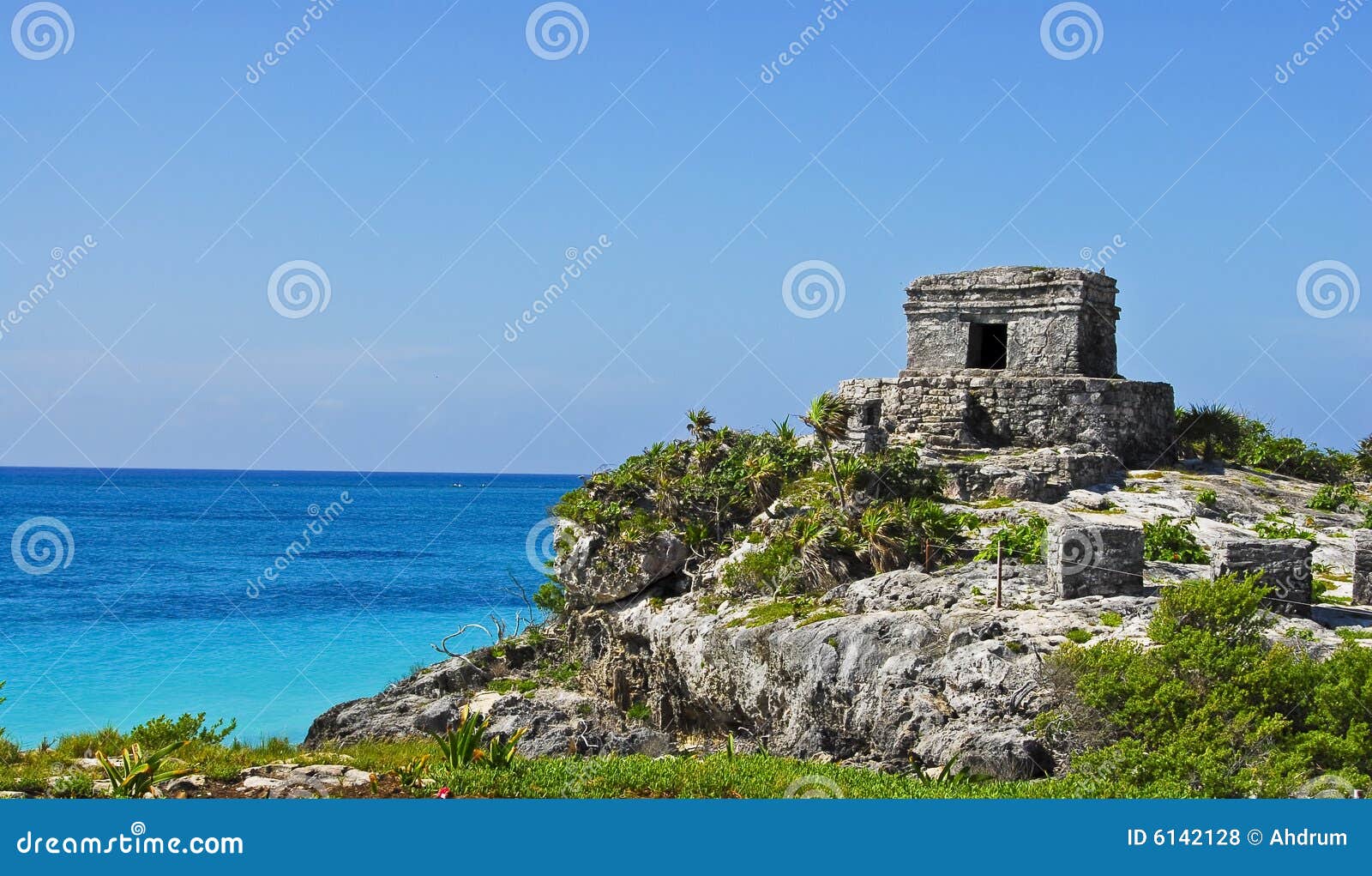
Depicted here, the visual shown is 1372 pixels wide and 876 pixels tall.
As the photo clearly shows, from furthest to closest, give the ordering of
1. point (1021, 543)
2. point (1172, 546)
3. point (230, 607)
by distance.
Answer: point (230, 607)
point (1021, 543)
point (1172, 546)

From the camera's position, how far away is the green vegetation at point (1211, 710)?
34.0ft

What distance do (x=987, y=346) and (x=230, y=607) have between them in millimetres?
31111

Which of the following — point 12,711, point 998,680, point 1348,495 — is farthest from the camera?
point 12,711

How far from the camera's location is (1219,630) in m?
12.0

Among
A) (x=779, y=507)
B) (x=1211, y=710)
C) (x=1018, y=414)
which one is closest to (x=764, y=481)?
(x=779, y=507)

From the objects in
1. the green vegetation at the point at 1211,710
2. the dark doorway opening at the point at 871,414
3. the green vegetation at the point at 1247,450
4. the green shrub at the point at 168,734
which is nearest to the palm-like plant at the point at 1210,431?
the green vegetation at the point at 1247,450

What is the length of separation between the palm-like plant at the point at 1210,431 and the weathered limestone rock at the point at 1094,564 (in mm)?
8119

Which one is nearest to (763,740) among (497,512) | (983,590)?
(983,590)

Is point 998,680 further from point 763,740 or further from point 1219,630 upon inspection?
point 763,740

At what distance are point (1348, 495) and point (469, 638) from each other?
29383mm

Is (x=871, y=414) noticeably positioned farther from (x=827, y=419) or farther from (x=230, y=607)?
(x=230, y=607)

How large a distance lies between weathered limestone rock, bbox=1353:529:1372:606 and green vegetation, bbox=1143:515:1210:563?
1.85m

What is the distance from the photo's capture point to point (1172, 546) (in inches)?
659

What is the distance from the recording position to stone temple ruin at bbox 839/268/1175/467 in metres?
20.9
